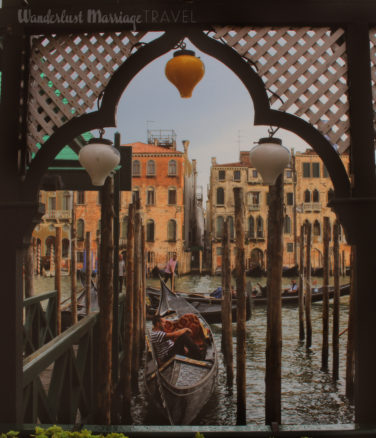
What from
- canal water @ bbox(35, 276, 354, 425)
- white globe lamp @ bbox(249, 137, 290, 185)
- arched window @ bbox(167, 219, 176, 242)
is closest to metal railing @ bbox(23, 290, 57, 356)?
canal water @ bbox(35, 276, 354, 425)

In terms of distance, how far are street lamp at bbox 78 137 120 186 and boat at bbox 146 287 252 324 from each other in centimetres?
1260

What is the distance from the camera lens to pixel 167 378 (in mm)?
7324

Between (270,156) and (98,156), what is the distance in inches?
35.4

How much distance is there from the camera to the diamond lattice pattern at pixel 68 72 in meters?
2.49

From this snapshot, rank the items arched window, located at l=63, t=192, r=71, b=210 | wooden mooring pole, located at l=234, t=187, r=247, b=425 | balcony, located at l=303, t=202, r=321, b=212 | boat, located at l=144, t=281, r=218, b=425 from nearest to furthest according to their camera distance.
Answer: wooden mooring pole, located at l=234, t=187, r=247, b=425 < boat, located at l=144, t=281, r=218, b=425 < balcony, located at l=303, t=202, r=321, b=212 < arched window, located at l=63, t=192, r=71, b=210

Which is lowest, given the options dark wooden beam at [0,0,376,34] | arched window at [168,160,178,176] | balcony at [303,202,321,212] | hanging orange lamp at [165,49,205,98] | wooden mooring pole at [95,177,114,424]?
wooden mooring pole at [95,177,114,424]

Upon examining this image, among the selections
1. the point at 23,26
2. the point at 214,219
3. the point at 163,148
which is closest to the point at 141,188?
the point at 163,148

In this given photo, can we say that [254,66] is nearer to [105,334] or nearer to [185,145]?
[105,334]

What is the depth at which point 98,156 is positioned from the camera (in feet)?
8.05

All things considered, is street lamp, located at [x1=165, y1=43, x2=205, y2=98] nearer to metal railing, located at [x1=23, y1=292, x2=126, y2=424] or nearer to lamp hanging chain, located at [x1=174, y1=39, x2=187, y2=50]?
lamp hanging chain, located at [x1=174, y1=39, x2=187, y2=50]

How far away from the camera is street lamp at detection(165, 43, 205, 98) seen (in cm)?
246

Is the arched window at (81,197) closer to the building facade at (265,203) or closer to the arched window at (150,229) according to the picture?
the arched window at (150,229)

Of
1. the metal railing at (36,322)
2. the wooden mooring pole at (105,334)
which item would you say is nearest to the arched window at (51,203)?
the metal railing at (36,322)

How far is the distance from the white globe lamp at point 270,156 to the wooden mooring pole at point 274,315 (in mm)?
3173
